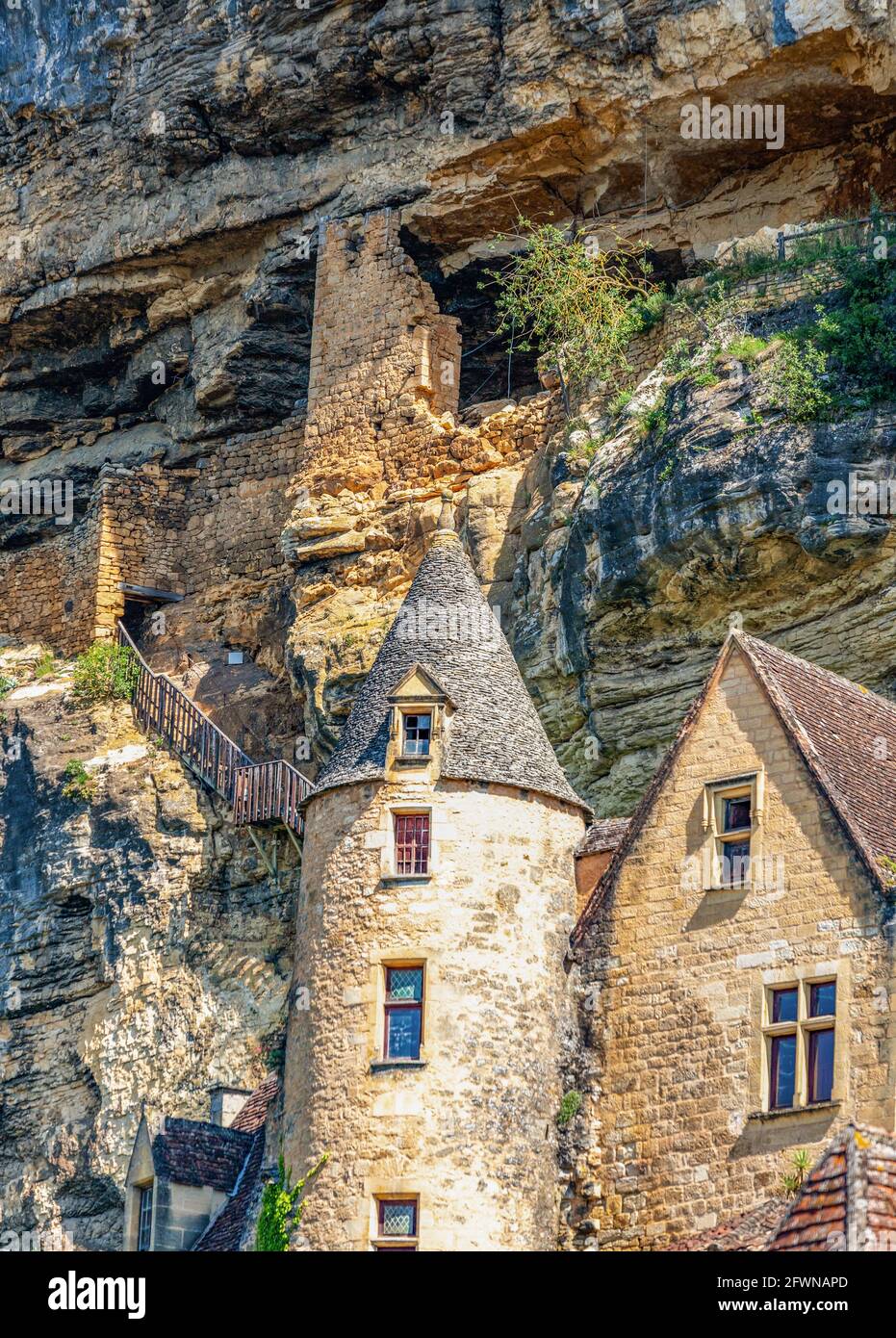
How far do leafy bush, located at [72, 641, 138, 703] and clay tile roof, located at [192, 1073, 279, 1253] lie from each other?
976 cm

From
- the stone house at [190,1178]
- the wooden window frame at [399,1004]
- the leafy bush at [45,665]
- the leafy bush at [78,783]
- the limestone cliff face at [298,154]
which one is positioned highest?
the limestone cliff face at [298,154]

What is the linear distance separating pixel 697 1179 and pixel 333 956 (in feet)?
13.8

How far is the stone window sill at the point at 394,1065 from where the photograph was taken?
24.6 metres

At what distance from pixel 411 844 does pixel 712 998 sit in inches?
136

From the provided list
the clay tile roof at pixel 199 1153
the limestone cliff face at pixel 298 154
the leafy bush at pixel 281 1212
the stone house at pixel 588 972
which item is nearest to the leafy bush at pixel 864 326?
the limestone cliff face at pixel 298 154

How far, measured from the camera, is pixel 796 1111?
75.8 feet

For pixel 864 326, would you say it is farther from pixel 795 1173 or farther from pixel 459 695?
pixel 795 1173

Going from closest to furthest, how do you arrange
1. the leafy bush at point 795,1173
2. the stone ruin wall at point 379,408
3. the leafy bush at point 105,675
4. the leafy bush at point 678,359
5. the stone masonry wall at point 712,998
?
the leafy bush at point 795,1173 < the stone masonry wall at point 712,998 < the leafy bush at point 678,359 < the stone ruin wall at point 379,408 < the leafy bush at point 105,675

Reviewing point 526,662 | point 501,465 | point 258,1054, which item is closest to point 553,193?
point 501,465

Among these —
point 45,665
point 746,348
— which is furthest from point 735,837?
point 45,665

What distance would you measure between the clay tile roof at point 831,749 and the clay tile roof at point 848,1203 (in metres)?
Answer: 4.55

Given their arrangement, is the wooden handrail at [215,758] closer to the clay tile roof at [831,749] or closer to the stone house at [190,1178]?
the stone house at [190,1178]

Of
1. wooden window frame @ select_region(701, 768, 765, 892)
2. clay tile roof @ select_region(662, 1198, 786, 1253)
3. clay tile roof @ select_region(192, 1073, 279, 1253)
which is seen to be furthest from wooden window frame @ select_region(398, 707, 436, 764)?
clay tile roof @ select_region(662, 1198, 786, 1253)

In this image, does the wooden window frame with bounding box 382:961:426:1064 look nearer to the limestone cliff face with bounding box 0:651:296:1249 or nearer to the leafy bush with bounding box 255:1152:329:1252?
the leafy bush with bounding box 255:1152:329:1252
